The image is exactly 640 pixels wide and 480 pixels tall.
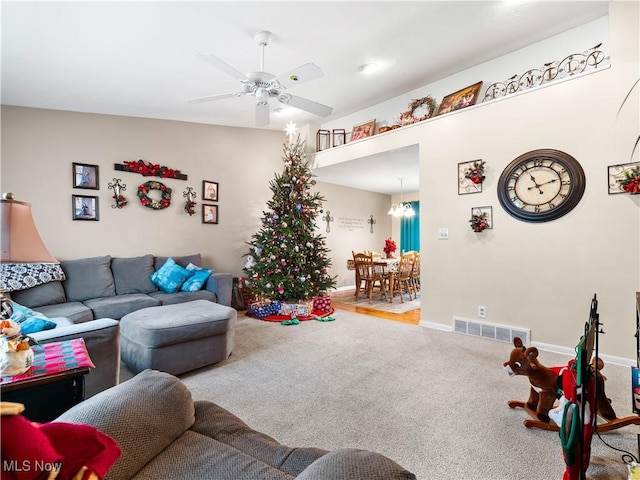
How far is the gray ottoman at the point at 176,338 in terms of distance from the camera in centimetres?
247

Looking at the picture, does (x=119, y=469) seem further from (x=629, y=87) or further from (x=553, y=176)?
(x=629, y=87)

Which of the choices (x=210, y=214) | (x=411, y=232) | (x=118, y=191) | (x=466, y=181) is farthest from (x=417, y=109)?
(x=411, y=232)

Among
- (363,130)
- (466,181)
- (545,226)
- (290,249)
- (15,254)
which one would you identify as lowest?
(290,249)

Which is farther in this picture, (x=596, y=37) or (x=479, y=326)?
(x=479, y=326)

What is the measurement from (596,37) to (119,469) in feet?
15.3

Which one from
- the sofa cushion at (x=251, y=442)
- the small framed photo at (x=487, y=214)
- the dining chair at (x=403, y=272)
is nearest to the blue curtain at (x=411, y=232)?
the dining chair at (x=403, y=272)

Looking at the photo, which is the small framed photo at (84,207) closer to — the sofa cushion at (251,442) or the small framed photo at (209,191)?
the small framed photo at (209,191)

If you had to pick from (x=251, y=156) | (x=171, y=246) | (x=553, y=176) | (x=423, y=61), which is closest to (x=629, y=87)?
(x=553, y=176)

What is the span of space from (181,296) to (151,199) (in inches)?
61.0

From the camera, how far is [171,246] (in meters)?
4.80

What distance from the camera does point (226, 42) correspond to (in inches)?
115

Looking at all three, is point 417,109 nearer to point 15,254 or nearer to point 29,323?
point 15,254

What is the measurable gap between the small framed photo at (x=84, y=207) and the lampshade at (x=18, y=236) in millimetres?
3296

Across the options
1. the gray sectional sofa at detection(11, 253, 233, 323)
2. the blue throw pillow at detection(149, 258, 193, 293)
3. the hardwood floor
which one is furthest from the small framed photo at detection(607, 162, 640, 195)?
the blue throw pillow at detection(149, 258, 193, 293)
